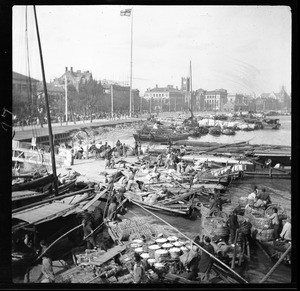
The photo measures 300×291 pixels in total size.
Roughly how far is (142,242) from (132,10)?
3456 millimetres

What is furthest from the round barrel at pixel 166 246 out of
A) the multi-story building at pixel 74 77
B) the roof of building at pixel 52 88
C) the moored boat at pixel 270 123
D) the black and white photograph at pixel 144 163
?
the roof of building at pixel 52 88

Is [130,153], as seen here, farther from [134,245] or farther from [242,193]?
[242,193]

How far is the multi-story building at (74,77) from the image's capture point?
556cm

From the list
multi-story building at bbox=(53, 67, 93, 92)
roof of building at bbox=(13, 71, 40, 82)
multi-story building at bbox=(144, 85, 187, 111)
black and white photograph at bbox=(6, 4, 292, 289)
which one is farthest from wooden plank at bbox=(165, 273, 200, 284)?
roof of building at bbox=(13, 71, 40, 82)

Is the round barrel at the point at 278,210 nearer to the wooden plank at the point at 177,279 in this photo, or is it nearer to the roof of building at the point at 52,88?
the wooden plank at the point at 177,279

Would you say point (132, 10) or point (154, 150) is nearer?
point (132, 10)

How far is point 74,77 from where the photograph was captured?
570cm

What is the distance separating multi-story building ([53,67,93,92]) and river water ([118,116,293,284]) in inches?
43.0

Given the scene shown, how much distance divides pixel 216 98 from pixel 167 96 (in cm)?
79

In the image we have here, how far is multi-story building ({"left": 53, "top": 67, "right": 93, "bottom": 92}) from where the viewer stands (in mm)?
5562
